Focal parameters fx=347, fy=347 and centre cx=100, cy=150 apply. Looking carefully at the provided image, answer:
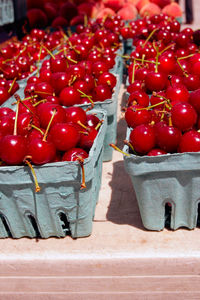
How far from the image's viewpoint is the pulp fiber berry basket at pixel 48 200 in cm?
93

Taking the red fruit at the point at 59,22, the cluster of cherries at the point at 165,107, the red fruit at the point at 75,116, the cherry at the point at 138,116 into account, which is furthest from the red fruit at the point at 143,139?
the red fruit at the point at 59,22

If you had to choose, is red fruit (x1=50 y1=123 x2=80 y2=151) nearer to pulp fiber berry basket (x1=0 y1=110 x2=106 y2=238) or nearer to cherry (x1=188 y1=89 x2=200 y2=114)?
pulp fiber berry basket (x1=0 y1=110 x2=106 y2=238)

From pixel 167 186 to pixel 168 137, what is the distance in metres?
0.14

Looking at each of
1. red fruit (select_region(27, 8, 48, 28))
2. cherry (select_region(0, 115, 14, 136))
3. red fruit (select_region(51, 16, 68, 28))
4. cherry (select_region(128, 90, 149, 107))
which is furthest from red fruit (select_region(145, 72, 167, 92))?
red fruit (select_region(27, 8, 48, 28))

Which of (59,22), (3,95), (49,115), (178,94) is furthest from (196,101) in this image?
(59,22)

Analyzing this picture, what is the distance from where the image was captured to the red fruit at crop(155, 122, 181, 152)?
0.95 metres

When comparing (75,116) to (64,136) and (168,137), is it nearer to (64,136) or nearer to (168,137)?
(64,136)

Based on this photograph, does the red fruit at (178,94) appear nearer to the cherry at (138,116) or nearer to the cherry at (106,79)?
the cherry at (138,116)

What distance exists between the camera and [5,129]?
106cm

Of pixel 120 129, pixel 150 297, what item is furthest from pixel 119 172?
pixel 150 297

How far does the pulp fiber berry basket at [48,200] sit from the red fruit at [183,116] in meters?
0.23

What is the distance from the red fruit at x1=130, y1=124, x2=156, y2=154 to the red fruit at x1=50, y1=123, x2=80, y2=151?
0.17m

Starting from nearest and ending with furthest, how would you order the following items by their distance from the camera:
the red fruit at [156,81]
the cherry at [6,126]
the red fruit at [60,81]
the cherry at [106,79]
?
the cherry at [6,126] < the red fruit at [156,81] < the red fruit at [60,81] < the cherry at [106,79]

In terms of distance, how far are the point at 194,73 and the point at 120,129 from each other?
0.61m
